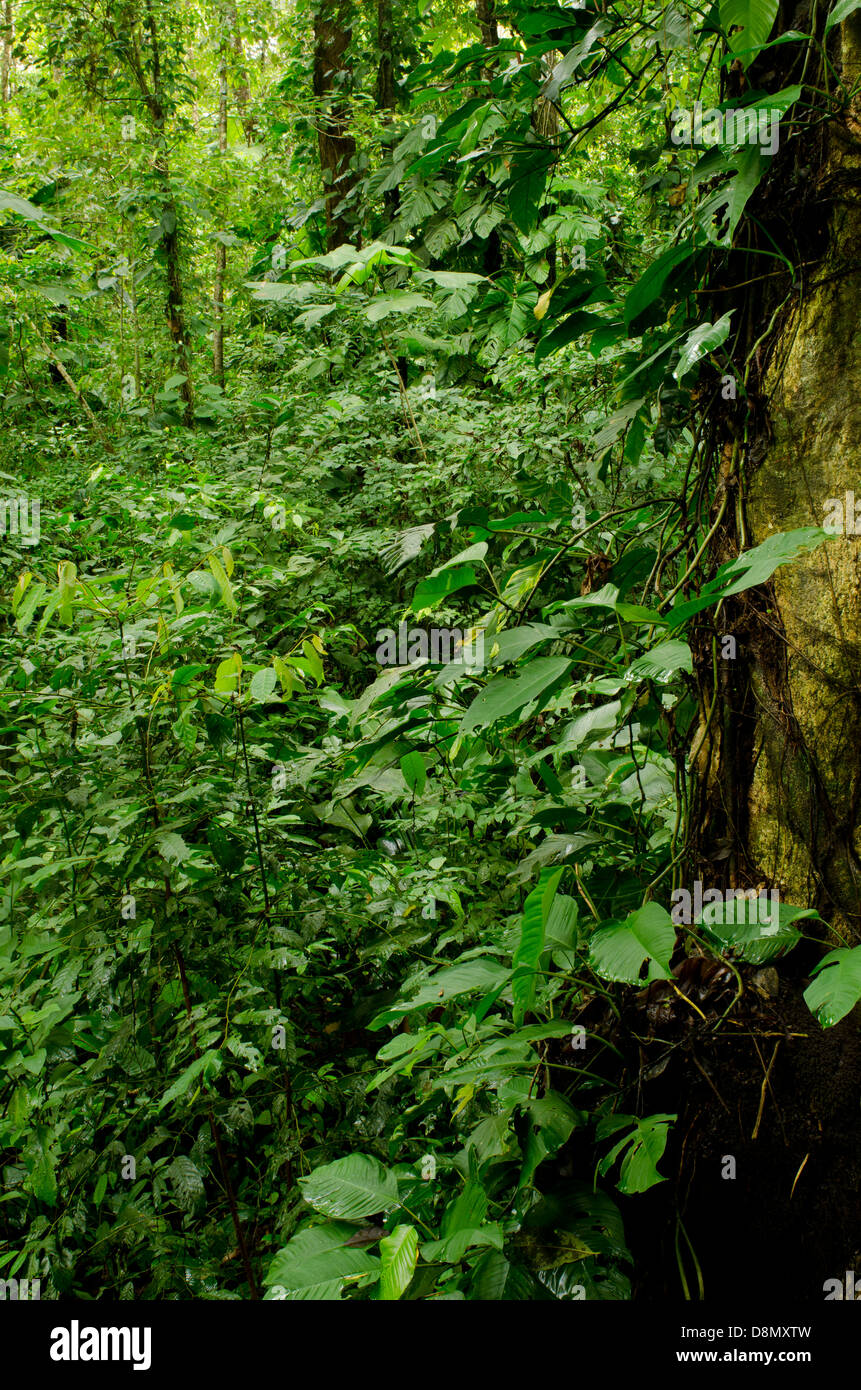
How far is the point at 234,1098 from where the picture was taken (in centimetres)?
172

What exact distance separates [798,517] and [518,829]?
2.81 feet

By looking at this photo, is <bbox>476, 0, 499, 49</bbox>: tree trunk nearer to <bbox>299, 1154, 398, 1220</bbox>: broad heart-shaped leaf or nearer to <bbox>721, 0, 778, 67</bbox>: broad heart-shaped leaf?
<bbox>721, 0, 778, 67</bbox>: broad heart-shaped leaf

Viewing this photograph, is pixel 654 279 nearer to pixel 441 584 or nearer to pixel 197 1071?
pixel 441 584

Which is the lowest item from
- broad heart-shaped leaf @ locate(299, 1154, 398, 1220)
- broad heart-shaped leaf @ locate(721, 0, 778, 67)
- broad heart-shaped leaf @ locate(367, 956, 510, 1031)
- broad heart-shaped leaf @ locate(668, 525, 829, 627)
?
broad heart-shaped leaf @ locate(299, 1154, 398, 1220)

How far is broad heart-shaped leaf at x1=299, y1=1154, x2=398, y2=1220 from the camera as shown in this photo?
1023 mm

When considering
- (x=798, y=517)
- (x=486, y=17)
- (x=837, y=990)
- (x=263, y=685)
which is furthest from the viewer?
(x=486, y=17)

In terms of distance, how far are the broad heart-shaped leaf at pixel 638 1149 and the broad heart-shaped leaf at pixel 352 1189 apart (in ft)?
0.86

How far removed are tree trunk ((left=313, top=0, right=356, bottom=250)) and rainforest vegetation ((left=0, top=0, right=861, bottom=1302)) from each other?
2.38 m

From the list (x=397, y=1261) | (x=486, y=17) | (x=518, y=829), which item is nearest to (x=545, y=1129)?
(x=397, y=1261)

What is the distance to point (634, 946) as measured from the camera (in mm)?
934

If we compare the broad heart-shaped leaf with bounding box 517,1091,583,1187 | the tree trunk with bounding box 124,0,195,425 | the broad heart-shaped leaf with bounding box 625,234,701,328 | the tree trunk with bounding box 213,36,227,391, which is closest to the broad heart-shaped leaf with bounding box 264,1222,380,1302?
the broad heart-shaped leaf with bounding box 517,1091,583,1187

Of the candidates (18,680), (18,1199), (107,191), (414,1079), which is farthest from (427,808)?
(107,191)

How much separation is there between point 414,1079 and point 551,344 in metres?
1.46

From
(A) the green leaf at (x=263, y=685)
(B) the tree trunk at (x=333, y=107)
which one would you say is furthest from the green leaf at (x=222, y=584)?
(B) the tree trunk at (x=333, y=107)
